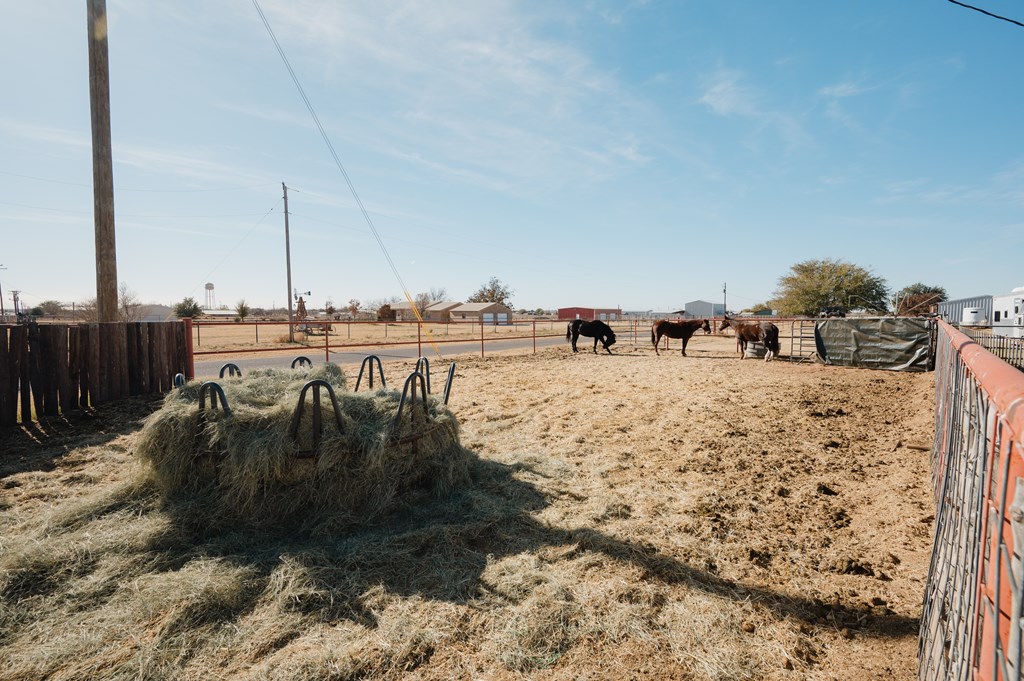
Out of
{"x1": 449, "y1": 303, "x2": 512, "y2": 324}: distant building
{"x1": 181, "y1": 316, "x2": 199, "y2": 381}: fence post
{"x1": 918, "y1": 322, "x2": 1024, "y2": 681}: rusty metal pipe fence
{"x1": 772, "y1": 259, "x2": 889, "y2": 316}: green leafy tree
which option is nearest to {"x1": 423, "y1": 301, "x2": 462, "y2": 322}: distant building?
{"x1": 449, "y1": 303, "x2": 512, "y2": 324}: distant building

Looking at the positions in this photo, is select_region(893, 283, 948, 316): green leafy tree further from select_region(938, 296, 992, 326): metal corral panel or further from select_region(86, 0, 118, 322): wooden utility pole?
select_region(86, 0, 118, 322): wooden utility pole

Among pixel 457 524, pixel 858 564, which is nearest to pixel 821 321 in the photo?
pixel 858 564

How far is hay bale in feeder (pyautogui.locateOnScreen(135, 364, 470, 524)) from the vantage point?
3.42 m

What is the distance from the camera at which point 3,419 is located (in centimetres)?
583

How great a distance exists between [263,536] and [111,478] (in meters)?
2.34

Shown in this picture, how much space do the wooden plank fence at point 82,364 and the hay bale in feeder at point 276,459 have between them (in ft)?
12.9

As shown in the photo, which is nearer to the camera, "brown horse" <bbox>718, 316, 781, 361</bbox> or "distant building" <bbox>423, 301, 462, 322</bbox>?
"brown horse" <bbox>718, 316, 781, 361</bbox>

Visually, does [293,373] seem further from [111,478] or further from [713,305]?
[713,305]

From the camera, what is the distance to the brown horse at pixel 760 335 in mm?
14273

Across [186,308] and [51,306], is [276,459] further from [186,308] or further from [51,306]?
[51,306]

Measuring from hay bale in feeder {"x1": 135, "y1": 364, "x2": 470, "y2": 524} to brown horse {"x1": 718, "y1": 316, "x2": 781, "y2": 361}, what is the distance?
44.0ft

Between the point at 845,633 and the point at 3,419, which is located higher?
the point at 3,419

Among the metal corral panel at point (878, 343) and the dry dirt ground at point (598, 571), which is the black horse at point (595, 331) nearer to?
the metal corral panel at point (878, 343)

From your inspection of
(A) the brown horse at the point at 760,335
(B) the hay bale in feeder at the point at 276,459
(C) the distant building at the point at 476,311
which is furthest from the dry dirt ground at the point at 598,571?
(C) the distant building at the point at 476,311
